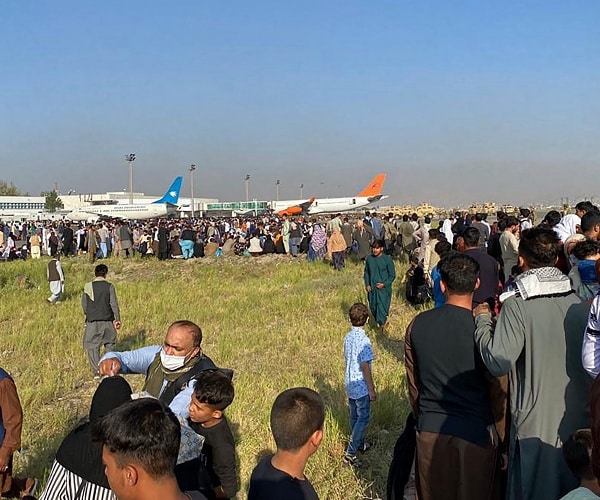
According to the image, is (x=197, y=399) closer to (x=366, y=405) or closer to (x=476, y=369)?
(x=476, y=369)

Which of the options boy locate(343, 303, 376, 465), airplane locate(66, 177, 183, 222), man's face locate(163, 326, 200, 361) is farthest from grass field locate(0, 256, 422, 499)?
airplane locate(66, 177, 183, 222)

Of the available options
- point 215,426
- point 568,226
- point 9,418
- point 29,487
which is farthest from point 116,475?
point 568,226

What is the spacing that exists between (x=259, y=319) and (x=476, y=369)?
8.38 metres

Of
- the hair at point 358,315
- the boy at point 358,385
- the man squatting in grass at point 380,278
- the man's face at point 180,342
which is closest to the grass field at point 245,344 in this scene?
the boy at point 358,385

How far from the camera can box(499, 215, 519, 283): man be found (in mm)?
7789

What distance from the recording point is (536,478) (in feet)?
9.04

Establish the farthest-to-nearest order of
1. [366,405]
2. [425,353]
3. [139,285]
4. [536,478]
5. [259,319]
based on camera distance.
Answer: [139,285], [259,319], [366,405], [425,353], [536,478]

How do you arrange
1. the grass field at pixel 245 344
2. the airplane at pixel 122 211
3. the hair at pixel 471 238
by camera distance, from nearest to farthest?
the grass field at pixel 245 344 → the hair at pixel 471 238 → the airplane at pixel 122 211

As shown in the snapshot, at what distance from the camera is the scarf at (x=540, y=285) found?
2.80 m

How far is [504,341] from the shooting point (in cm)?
275

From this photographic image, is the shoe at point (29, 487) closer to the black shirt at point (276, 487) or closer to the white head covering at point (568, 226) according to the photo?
the black shirt at point (276, 487)

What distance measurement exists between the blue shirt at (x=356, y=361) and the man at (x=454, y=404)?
64.2 inches

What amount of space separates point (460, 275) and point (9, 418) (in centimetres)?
297

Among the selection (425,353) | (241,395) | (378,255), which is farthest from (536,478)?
(378,255)
